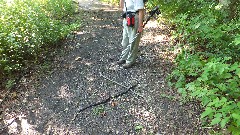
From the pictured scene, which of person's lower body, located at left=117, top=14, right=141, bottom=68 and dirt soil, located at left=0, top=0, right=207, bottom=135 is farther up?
person's lower body, located at left=117, top=14, right=141, bottom=68

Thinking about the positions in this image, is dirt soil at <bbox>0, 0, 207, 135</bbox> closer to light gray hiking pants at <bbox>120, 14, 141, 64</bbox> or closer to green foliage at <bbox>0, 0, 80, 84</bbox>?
light gray hiking pants at <bbox>120, 14, 141, 64</bbox>

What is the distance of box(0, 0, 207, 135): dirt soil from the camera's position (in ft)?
14.9

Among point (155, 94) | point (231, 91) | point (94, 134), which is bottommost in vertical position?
point (94, 134)

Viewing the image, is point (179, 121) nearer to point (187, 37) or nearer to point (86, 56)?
point (187, 37)

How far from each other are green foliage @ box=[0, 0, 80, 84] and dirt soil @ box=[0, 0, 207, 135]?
499 mm

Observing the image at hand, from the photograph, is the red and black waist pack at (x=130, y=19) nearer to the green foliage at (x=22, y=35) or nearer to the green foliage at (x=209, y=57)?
the green foliage at (x=209, y=57)

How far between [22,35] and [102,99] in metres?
2.88

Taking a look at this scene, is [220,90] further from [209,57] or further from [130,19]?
[130,19]

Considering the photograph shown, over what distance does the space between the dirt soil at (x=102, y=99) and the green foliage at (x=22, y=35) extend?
50cm

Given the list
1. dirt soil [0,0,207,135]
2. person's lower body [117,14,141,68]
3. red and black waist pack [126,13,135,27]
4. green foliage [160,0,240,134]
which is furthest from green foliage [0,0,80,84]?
green foliage [160,0,240,134]

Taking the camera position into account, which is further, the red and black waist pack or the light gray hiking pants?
the light gray hiking pants

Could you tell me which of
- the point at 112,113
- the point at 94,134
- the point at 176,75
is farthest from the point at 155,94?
the point at 94,134

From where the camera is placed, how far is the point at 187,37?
6.80m

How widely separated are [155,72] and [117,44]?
2351mm
